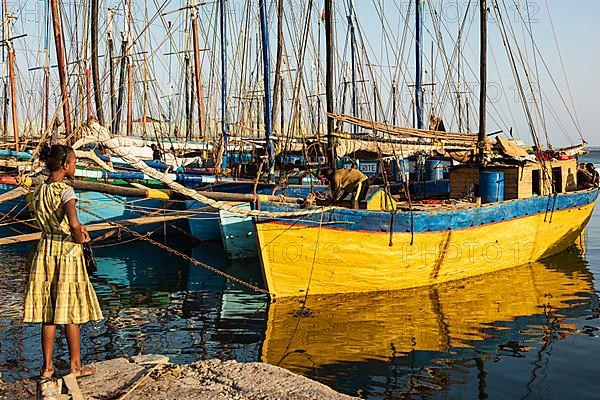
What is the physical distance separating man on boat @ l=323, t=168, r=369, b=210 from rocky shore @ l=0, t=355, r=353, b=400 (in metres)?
6.57

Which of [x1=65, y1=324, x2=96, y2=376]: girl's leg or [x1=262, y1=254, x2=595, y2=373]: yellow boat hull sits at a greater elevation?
[x1=65, y1=324, x2=96, y2=376]: girl's leg

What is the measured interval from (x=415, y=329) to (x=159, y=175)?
5.04m

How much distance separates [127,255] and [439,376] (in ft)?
42.4

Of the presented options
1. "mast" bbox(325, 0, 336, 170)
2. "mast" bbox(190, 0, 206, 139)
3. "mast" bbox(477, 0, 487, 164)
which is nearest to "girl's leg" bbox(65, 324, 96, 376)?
"mast" bbox(325, 0, 336, 170)

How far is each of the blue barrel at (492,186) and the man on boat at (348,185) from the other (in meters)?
3.58

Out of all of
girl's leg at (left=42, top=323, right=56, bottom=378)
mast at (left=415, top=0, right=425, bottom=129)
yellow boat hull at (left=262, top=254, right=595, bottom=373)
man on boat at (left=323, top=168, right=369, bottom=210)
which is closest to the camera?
girl's leg at (left=42, top=323, right=56, bottom=378)

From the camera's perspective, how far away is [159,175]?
805cm

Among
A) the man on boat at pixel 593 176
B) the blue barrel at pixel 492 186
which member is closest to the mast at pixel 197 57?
the blue barrel at pixel 492 186

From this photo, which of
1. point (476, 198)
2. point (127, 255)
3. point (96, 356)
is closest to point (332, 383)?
point (96, 356)

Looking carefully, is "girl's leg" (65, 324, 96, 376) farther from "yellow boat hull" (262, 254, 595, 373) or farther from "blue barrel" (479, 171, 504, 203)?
"blue barrel" (479, 171, 504, 203)

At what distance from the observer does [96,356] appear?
9.13 metres

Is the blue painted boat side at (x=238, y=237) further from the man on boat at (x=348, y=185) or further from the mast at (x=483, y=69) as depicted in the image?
the mast at (x=483, y=69)

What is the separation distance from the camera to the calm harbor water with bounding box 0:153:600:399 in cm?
834

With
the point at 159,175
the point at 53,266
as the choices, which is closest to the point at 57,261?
the point at 53,266
